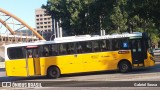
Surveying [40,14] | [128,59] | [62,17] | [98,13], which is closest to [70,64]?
[128,59]

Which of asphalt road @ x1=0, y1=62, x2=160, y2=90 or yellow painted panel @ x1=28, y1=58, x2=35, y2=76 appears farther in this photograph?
yellow painted panel @ x1=28, y1=58, x2=35, y2=76

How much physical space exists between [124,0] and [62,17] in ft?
28.9

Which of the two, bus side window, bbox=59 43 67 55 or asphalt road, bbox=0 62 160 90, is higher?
bus side window, bbox=59 43 67 55

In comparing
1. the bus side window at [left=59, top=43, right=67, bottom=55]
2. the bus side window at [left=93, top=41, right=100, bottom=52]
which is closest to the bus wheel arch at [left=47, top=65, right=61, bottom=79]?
the bus side window at [left=59, top=43, right=67, bottom=55]

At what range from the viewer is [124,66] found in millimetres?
22766

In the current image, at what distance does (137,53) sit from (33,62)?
23.5 feet

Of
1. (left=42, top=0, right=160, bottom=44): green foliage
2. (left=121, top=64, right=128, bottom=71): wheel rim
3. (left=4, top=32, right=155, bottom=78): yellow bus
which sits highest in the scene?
(left=42, top=0, right=160, bottom=44): green foliage

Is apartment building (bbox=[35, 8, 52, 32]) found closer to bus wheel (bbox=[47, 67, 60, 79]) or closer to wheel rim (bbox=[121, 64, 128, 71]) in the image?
bus wheel (bbox=[47, 67, 60, 79])

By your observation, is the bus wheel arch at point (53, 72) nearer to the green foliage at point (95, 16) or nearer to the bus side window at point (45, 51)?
the bus side window at point (45, 51)

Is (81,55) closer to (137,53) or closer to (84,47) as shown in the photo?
(84,47)

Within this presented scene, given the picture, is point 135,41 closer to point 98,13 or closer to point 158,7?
point 158,7

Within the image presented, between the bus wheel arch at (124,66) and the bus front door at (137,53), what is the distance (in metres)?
0.39

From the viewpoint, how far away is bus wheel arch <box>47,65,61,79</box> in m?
23.0

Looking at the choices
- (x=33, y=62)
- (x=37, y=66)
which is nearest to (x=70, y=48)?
(x=37, y=66)
